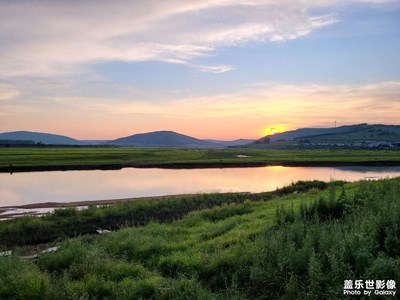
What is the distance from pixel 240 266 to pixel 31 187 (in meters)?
44.9

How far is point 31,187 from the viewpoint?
48344 mm

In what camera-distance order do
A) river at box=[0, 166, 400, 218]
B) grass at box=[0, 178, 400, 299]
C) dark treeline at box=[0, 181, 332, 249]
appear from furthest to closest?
river at box=[0, 166, 400, 218], dark treeline at box=[0, 181, 332, 249], grass at box=[0, 178, 400, 299]

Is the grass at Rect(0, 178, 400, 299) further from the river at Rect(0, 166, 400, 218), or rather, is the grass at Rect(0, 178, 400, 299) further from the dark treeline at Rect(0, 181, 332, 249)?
the river at Rect(0, 166, 400, 218)

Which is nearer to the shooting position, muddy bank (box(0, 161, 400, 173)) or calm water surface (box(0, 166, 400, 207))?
calm water surface (box(0, 166, 400, 207))

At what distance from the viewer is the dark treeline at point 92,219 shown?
2111 centimetres

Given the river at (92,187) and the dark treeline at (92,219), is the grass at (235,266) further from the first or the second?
the river at (92,187)

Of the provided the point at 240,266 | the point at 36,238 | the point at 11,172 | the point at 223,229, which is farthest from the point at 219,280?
the point at 11,172

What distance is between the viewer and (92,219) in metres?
24.9

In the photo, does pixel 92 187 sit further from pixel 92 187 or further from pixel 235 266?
pixel 235 266

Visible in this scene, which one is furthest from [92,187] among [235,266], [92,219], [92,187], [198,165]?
[235,266]

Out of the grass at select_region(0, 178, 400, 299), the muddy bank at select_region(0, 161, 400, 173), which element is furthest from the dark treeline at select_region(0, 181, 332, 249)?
the muddy bank at select_region(0, 161, 400, 173)

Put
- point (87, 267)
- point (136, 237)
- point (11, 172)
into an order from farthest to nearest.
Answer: point (11, 172), point (136, 237), point (87, 267)

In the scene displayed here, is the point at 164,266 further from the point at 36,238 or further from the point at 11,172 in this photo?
the point at 11,172

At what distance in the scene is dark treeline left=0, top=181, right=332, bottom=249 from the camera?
21108mm
